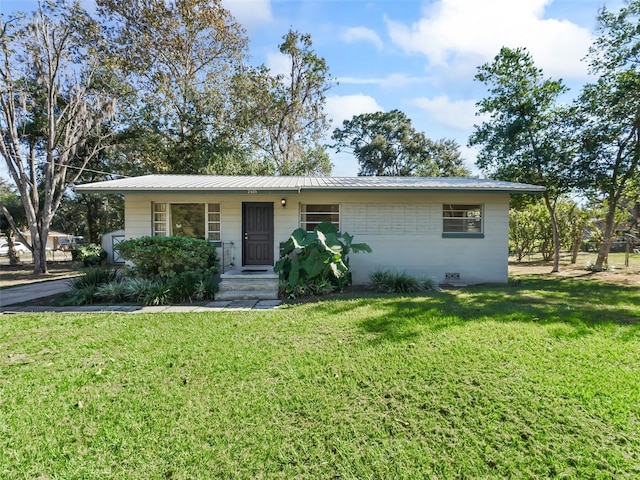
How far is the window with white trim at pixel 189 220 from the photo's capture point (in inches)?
344

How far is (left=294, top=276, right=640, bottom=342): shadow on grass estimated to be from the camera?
452 centimetres

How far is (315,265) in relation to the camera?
22.5ft

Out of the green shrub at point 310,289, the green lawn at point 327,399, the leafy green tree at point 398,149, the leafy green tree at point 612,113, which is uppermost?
the leafy green tree at point 398,149

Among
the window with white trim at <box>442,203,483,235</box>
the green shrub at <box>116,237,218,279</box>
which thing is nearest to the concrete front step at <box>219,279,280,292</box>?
the green shrub at <box>116,237,218,279</box>

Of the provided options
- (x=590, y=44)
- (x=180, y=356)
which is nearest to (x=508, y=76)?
(x=590, y=44)

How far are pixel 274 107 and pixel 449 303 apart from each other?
55.5 feet

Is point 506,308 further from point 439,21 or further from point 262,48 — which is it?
point 262,48

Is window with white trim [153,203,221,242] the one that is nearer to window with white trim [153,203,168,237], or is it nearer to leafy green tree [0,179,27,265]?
→ window with white trim [153,203,168,237]

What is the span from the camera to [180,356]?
3.74 m

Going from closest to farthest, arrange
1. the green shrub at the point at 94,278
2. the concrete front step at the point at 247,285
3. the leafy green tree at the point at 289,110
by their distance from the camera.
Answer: the concrete front step at the point at 247,285
the green shrub at the point at 94,278
the leafy green tree at the point at 289,110

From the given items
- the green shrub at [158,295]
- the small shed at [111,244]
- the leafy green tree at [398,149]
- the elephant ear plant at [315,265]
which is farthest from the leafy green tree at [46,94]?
the leafy green tree at [398,149]

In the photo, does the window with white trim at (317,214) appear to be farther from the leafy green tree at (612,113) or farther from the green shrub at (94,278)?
the leafy green tree at (612,113)

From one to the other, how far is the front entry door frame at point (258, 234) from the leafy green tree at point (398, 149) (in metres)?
21.9

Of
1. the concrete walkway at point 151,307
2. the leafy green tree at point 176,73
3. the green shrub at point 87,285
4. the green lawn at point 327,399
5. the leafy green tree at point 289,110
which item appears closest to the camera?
the green lawn at point 327,399
